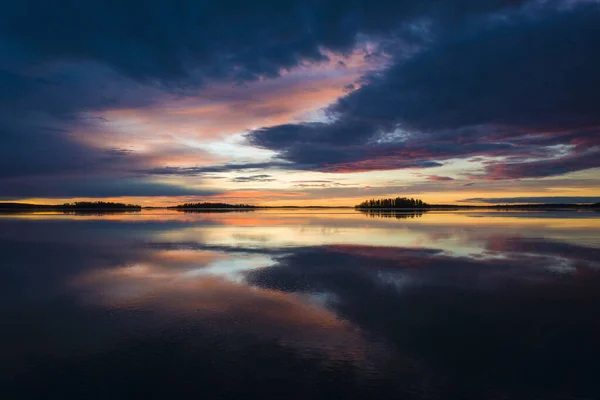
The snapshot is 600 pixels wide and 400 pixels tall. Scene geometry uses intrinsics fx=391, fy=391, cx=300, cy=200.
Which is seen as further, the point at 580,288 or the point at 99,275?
the point at 99,275

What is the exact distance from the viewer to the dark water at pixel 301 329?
6.34m

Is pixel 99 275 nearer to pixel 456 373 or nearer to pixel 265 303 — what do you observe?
pixel 265 303

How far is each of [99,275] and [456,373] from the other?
12.7 metres

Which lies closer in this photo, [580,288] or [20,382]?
[20,382]

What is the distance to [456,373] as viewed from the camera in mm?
6738

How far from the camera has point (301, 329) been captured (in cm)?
873

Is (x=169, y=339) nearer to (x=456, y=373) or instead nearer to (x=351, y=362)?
(x=351, y=362)

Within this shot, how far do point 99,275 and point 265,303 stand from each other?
7.46 m

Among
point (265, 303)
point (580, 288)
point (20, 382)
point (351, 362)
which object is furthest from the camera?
point (580, 288)

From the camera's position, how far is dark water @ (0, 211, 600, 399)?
634cm

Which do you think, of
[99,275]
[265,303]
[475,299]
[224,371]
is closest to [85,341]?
[224,371]

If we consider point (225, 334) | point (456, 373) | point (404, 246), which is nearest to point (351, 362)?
point (456, 373)

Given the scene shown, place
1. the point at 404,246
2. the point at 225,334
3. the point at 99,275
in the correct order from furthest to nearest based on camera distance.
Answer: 1. the point at 404,246
2. the point at 99,275
3. the point at 225,334

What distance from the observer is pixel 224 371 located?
22.1 ft
